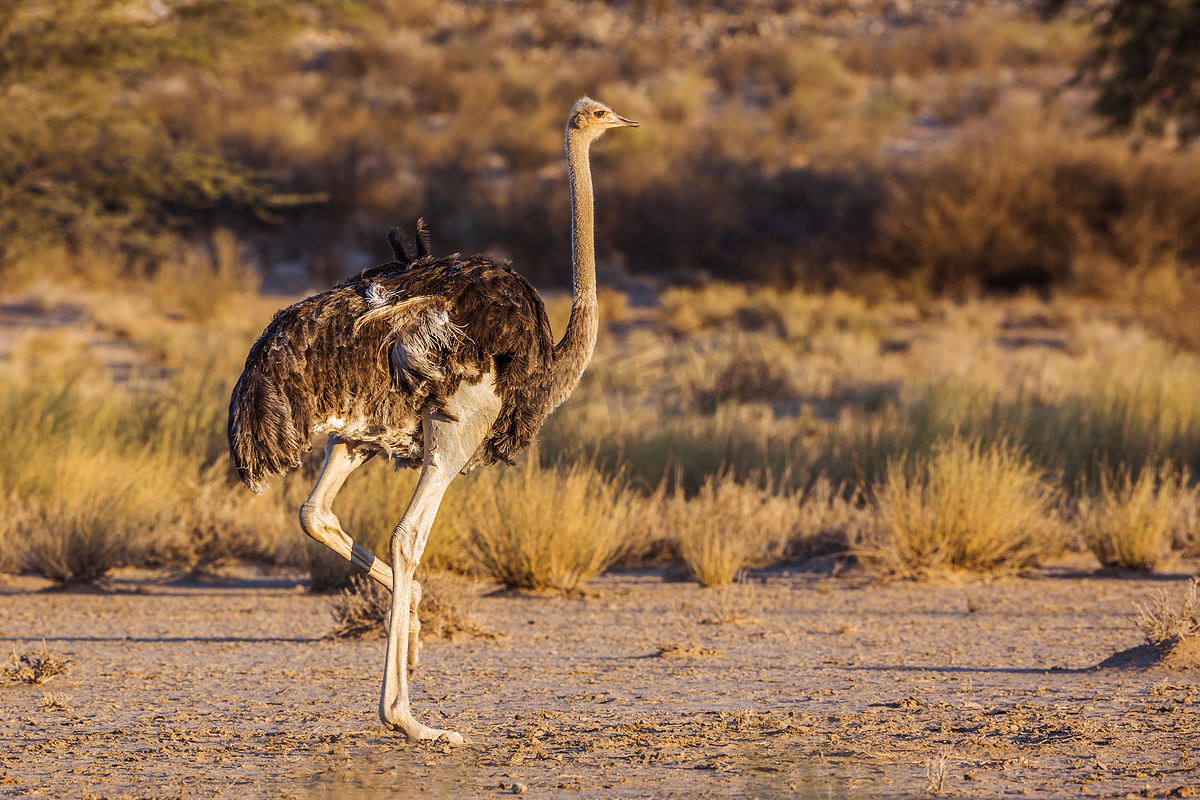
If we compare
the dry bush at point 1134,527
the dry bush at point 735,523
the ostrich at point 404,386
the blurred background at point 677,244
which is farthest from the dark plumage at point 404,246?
the dry bush at point 1134,527

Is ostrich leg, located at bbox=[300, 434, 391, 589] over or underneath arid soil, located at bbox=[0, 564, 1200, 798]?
over

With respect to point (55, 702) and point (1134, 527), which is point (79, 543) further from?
point (1134, 527)

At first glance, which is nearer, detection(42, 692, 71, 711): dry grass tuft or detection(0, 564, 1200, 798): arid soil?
detection(0, 564, 1200, 798): arid soil

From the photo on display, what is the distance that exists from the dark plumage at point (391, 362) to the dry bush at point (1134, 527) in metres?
5.19

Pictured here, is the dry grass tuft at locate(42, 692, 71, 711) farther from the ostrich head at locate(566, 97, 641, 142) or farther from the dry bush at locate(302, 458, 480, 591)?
the ostrich head at locate(566, 97, 641, 142)

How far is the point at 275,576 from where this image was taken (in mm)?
9375

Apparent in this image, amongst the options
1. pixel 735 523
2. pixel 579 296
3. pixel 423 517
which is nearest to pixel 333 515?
pixel 423 517

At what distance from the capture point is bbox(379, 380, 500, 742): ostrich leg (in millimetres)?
5070

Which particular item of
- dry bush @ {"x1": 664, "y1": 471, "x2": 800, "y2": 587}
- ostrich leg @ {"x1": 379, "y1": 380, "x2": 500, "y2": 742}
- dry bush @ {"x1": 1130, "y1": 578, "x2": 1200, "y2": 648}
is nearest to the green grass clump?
dry bush @ {"x1": 664, "y1": 471, "x2": 800, "y2": 587}

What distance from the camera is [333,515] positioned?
17.8 feet

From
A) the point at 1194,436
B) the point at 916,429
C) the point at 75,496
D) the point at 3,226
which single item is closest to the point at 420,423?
the point at 75,496

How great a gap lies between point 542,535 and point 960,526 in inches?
105

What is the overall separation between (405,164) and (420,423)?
2399cm

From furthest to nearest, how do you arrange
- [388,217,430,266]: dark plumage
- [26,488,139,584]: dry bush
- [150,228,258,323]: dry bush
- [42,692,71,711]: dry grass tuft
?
[150,228,258,323]: dry bush → [26,488,139,584]: dry bush → [42,692,71,711]: dry grass tuft → [388,217,430,266]: dark plumage
